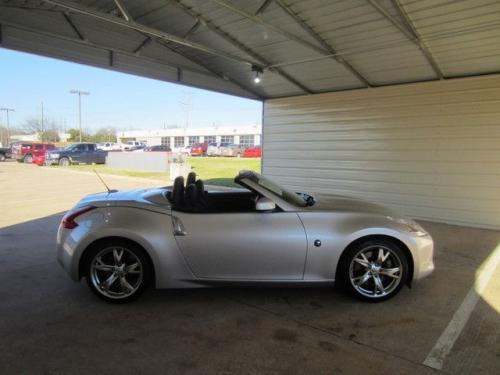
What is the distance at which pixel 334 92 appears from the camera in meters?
10.1

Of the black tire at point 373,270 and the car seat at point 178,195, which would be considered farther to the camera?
the car seat at point 178,195

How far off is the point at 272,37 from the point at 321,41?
2.93 ft

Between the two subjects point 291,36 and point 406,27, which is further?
point 291,36

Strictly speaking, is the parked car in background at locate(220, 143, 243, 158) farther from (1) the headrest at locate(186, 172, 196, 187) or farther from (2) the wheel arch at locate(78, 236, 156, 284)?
(2) the wheel arch at locate(78, 236, 156, 284)

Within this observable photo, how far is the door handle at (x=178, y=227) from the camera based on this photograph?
3643 millimetres

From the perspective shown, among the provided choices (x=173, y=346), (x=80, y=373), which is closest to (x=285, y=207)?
(x=173, y=346)

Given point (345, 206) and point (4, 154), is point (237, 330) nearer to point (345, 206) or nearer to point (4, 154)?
point (345, 206)

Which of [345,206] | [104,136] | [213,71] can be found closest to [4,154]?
[213,71]

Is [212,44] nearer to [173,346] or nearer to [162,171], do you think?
[173,346]

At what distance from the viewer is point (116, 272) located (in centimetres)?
371

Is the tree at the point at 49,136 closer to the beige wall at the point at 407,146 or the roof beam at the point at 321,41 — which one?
the beige wall at the point at 407,146

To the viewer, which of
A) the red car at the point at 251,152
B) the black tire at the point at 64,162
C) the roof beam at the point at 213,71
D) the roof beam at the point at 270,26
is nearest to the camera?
the roof beam at the point at 270,26

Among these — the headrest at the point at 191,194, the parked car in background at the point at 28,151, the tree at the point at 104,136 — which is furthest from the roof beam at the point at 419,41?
the tree at the point at 104,136

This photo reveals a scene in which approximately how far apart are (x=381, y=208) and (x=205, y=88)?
278 inches
